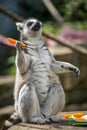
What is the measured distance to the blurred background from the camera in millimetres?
11656

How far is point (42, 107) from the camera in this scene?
654cm

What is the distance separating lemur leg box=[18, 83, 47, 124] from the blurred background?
2547mm

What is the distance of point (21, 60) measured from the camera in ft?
20.8

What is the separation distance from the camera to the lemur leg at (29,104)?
636 centimetres

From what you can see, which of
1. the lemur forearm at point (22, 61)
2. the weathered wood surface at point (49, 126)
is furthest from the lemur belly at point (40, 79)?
the weathered wood surface at point (49, 126)

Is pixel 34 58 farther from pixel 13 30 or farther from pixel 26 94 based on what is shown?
pixel 13 30

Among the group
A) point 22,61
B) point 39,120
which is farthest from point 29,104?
point 22,61

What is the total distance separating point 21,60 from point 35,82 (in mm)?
303

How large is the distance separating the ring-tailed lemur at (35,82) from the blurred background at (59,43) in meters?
2.18

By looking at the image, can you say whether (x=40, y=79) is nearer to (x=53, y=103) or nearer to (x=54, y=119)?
(x=53, y=103)

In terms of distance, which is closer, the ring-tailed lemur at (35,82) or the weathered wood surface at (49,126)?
the weathered wood surface at (49,126)

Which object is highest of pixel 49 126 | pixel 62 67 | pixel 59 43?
pixel 59 43

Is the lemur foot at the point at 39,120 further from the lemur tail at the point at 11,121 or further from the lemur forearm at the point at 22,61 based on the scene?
the lemur forearm at the point at 22,61

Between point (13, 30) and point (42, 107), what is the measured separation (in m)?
9.50
